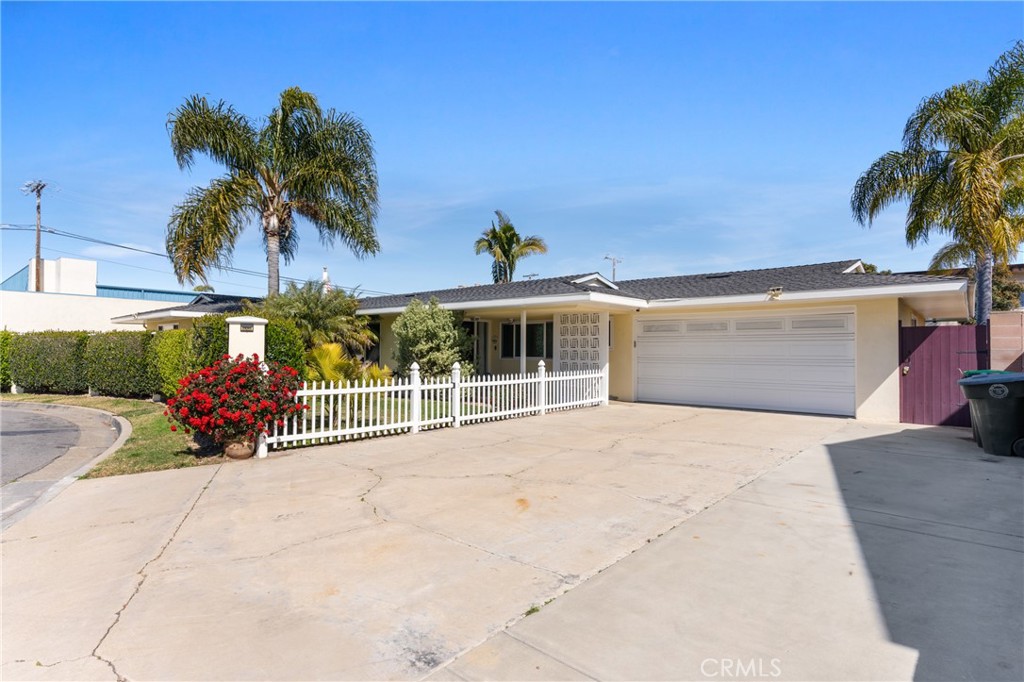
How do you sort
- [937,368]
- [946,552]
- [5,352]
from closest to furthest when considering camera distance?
[946,552] → [937,368] → [5,352]

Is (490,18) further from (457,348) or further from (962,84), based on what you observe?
(962,84)

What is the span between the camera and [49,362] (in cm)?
1781

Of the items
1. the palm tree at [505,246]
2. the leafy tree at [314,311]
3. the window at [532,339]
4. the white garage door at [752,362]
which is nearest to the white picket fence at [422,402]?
the white garage door at [752,362]

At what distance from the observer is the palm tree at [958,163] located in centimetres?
1307

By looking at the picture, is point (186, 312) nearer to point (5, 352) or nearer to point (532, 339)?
point (5, 352)

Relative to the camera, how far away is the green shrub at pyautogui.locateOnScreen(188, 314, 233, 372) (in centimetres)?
852

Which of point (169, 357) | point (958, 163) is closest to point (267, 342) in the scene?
point (169, 357)

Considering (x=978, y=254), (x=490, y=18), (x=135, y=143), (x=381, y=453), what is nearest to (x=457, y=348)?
(x=381, y=453)

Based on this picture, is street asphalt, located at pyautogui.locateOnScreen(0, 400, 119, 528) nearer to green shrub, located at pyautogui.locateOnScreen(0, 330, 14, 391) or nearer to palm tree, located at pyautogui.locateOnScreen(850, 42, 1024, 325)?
green shrub, located at pyautogui.locateOnScreen(0, 330, 14, 391)

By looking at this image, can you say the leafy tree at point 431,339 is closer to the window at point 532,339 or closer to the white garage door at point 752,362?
the window at point 532,339

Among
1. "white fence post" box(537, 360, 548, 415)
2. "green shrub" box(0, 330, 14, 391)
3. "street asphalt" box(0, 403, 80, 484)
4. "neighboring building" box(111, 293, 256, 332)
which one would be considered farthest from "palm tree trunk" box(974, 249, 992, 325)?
"green shrub" box(0, 330, 14, 391)

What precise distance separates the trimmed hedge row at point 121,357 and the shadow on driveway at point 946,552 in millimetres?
8448

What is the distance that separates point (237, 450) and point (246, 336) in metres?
1.73

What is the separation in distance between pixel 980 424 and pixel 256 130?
18666 millimetres
